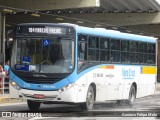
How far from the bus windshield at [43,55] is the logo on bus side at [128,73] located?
4.88m

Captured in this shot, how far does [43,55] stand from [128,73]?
19.7 ft

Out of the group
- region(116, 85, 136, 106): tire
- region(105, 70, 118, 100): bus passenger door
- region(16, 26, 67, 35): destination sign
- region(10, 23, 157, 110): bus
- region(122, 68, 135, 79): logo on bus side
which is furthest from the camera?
region(116, 85, 136, 106): tire

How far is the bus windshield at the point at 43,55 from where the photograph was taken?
16.6 metres

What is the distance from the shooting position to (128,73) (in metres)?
21.6

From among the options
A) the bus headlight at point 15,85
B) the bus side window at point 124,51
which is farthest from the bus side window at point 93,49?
the bus headlight at point 15,85

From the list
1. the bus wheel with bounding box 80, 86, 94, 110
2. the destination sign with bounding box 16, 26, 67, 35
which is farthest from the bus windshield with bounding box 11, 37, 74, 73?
the bus wheel with bounding box 80, 86, 94, 110

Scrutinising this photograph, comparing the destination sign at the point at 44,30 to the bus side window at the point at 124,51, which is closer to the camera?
the destination sign at the point at 44,30

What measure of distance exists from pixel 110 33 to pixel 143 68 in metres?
4.12

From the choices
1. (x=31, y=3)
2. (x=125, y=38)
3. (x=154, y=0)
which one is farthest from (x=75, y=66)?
(x=154, y=0)

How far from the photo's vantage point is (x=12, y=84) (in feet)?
55.7

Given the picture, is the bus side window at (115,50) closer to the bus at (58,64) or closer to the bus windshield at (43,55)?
the bus at (58,64)

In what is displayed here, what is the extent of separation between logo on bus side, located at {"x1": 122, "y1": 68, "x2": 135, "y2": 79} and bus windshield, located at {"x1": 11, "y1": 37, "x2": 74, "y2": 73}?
488 cm

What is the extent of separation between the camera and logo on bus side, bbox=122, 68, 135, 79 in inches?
832

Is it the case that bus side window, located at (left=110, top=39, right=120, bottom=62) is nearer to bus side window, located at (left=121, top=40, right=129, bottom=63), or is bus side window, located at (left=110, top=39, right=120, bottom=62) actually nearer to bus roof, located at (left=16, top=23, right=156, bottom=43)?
bus roof, located at (left=16, top=23, right=156, bottom=43)
